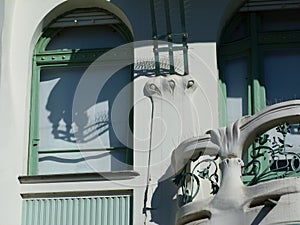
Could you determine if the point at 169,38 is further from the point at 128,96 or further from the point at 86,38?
the point at 86,38

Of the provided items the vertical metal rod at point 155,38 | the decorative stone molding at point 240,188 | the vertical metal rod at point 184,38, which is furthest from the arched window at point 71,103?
the decorative stone molding at point 240,188

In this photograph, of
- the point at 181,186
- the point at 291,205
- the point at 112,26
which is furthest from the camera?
the point at 112,26

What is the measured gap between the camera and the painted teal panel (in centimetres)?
1405

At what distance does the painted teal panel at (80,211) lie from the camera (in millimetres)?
14055

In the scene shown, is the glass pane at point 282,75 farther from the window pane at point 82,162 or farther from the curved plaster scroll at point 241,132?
the window pane at point 82,162

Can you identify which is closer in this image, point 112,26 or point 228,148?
point 228,148

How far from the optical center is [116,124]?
14.9 metres

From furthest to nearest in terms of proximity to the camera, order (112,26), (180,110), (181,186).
A: (112,26) → (180,110) → (181,186)

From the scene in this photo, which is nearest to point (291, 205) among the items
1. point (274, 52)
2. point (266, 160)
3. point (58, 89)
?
point (266, 160)

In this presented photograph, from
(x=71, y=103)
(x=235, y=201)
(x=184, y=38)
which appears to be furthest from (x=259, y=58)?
(x=235, y=201)

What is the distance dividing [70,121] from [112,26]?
141 centimetres

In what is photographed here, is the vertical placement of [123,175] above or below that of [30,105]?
below

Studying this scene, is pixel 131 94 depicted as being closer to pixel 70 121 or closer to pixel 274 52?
pixel 70 121

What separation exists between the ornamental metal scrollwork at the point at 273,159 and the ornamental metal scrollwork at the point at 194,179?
A: 37 cm
